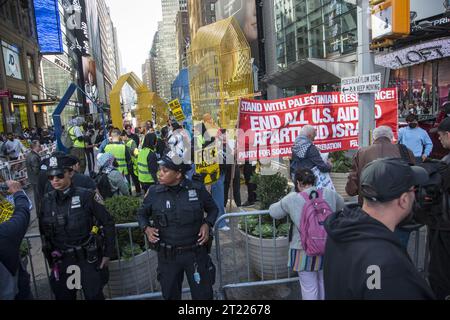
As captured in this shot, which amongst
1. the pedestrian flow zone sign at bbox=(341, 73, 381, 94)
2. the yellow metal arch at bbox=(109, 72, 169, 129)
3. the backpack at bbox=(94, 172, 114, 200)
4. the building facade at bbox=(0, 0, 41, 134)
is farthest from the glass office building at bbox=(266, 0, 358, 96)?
the building facade at bbox=(0, 0, 41, 134)

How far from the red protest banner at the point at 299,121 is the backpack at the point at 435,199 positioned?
Result: 3.86 metres

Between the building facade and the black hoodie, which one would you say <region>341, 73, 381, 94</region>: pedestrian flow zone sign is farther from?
the building facade

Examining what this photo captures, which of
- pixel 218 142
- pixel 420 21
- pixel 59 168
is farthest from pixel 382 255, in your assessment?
pixel 420 21

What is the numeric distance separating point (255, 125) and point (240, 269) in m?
2.81

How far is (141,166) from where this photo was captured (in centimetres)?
733

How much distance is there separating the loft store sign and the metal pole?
9.34 metres

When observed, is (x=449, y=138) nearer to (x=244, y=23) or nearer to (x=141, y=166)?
(x=141, y=166)

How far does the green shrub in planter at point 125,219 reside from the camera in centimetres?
446

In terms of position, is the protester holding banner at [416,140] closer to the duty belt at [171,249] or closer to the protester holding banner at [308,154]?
the protester holding banner at [308,154]

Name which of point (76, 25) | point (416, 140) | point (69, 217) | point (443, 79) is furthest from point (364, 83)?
point (76, 25)

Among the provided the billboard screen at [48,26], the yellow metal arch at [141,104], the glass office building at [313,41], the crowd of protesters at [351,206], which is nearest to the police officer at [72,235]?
the crowd of protesters at [351,206]

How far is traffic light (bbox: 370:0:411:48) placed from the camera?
5.14 meters

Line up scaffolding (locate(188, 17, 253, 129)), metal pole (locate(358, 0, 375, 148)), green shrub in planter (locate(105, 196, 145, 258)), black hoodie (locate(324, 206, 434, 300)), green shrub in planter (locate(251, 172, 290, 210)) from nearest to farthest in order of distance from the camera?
black hoodie (locate(324, 206, 434, 300)), green shrub in planter (locate(105, 196, 145, 258)), green shrub in planter (locate(251, 172, 290, 210)), metal pole (locate(358, 0, 375, 148)), scaffolding (locate(188, 17, 253, 129))

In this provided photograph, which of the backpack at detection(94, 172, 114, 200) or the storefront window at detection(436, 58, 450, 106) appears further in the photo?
the storefront window at detection(436, 58, 450, 106)
